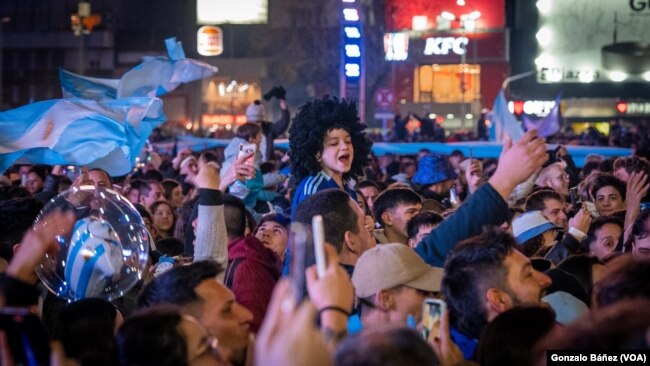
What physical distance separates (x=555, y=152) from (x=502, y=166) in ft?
32.3

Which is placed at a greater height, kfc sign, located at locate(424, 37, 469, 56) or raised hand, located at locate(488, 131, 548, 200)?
kfc sign, located at locate(424, 37, 469, 56)

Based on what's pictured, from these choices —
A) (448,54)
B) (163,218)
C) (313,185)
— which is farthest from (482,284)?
(448,54)

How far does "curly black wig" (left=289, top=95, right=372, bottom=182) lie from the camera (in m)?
7.47

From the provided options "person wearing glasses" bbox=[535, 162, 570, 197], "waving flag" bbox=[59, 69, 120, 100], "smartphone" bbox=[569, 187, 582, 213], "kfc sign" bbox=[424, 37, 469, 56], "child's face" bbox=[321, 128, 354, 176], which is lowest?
"smartphone" bbox=[569, 187, 582, 213]

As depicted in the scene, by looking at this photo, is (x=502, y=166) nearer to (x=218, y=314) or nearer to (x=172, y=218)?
(x=218, y=314)

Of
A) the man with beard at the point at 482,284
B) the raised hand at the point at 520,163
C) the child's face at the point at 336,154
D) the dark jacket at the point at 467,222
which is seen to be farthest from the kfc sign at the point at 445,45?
the man with beard at the point at 482,284

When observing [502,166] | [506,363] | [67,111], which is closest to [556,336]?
[506,363]

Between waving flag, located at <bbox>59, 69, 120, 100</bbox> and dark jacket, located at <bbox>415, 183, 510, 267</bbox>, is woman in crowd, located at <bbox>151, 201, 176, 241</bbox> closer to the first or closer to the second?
waving flag, located at <bbox>59, 69, 120, 100</bbox>

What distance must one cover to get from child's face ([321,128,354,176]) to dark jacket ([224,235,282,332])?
1195 mm

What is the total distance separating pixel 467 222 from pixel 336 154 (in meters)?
2.28

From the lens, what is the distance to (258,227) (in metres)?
7.63

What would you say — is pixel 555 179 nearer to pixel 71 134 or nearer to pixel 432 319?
pixel 71 134

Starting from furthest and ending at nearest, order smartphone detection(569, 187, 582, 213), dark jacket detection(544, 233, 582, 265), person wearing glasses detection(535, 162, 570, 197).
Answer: person wearing glasses detection(535, 162, 570, 197) → smartphone detection(569, 187, 582, 213) → dark jacket detection(544, 233, 582, 265)

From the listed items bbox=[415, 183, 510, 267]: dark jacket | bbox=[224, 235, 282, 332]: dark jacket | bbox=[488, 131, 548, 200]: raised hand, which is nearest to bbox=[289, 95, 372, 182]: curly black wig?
bbox=[224, 235, 282, 332]: dark jacket
